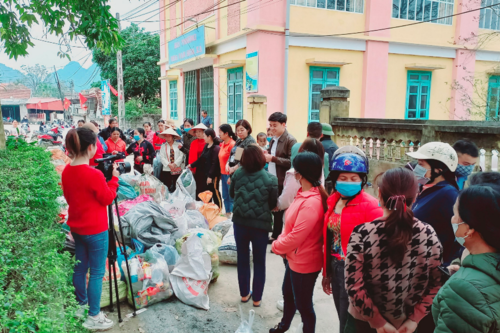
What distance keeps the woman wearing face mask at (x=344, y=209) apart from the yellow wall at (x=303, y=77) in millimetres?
9313

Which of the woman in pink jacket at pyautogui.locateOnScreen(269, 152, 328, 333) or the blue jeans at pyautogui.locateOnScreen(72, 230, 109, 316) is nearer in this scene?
the woman in pink jacket at pyautogui.locateOnScreen(269, 152, 328, 333)

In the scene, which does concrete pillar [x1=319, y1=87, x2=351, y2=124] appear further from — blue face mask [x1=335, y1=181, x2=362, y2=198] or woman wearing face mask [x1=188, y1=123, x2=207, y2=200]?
blue face mask [x1=335, y1=181, x2=362, y2=198]

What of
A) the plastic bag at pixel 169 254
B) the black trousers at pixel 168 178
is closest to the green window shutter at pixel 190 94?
the black trousers at pixel 168 178

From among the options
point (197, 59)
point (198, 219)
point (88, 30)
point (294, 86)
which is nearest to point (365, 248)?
point (198, 219)

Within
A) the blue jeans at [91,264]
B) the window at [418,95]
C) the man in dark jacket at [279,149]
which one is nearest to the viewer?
the blue jeans at [91,264]

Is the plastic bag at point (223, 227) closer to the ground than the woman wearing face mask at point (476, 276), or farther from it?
closer to the ground

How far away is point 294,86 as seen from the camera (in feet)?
37.6

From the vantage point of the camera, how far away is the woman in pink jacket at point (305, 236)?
260 centimetres

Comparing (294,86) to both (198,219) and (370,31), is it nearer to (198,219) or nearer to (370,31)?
(370,31)

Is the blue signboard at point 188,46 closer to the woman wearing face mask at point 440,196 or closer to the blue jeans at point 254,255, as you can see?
the blue jeans at point 254,255

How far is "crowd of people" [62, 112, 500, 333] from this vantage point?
1396mm

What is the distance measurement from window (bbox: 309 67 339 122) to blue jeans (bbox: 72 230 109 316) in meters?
9.71

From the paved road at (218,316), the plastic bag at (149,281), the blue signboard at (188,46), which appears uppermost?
→ the blue signboard at (188,46)

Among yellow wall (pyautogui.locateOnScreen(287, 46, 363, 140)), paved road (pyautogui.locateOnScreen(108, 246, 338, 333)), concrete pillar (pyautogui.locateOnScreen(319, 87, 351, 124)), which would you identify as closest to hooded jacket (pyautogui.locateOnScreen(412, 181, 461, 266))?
paved road (pyautogui.locateOnScreen(108, 246, 338, 333))
